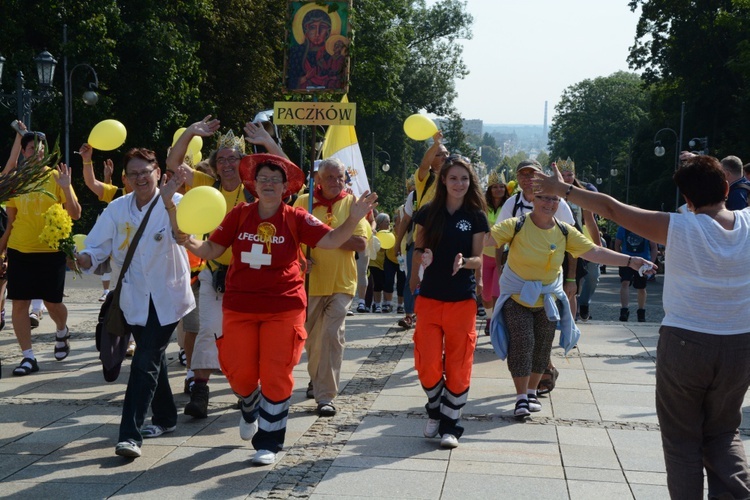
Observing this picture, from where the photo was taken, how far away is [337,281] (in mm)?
7242

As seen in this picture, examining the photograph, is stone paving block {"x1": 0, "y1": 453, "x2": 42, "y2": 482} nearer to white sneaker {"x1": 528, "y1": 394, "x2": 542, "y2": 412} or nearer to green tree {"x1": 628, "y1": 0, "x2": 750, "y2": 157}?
white sneaker {"x1": 528, "y1": 394, "x2": 542, "y2": 412}

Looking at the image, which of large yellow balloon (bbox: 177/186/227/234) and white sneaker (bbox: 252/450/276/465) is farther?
white sneaker (bbox: 252/450/276/465)

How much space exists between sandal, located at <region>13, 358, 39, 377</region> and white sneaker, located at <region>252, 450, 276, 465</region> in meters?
3.53

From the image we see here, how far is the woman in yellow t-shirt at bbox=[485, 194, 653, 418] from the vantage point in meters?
7.10

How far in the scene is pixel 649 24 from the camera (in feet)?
154

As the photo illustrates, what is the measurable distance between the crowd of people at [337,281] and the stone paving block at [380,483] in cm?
52

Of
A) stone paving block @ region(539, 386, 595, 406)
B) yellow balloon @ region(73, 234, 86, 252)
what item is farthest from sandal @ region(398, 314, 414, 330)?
yellow balloon @ region(73, 234, 86, 252)

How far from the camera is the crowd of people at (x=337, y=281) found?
14.5 feet

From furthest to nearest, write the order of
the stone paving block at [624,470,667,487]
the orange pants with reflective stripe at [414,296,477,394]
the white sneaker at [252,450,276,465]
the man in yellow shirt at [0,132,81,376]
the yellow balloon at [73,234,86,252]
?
the man in yellow shirt at [0,132,81,376]
the yellow balloon at [73,234,86,252]
the orange pants with reflective stripe at [414,296,477,394]
the white sneaker at [252,450,276,465]
the stone paving block at [624,470,667,487]

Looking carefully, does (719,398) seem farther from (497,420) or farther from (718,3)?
(718,3)

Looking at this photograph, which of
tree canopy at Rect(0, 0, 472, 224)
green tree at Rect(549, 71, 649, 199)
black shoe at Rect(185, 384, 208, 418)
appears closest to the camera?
black shoe at Rect(185, 384, 208, 418)

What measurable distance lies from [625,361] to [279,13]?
26.7 metres

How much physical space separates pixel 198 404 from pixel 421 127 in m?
3.61

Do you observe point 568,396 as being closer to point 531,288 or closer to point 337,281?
point 531,288
